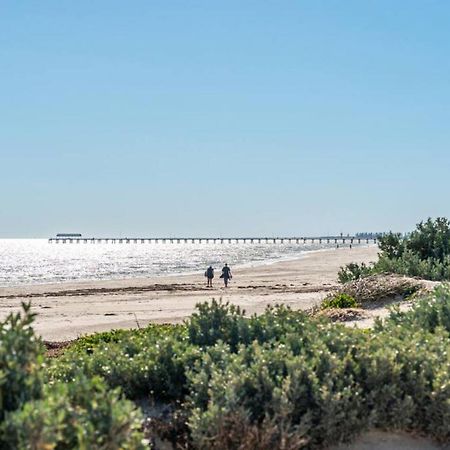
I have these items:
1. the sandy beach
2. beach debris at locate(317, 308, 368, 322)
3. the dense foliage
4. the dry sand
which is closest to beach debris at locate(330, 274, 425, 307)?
beach debris at locate(317, 308, 368, 322)

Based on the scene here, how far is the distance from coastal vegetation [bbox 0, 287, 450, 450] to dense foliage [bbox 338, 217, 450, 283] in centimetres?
908

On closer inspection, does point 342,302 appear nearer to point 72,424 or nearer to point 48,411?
point 72,424

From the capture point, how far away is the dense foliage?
48.5 ft

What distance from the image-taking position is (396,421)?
4754 mm

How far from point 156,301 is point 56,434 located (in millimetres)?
24458

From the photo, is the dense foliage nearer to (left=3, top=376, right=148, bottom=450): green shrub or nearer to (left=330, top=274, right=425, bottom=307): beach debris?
(left=330, top=274, right=425, bottom=307): beach debris

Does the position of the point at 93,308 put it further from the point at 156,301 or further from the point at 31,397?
the point at 31,397

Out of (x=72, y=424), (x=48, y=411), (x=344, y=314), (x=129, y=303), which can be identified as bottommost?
(x=129, y=303)

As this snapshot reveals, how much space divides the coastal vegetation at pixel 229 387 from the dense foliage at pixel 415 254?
29.8 feet

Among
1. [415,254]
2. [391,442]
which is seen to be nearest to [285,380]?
[391,442]

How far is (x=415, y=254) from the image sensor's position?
16750 mm

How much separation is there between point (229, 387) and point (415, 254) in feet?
43.2

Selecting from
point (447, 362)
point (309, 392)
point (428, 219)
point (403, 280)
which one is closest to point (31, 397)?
point (309, 392)

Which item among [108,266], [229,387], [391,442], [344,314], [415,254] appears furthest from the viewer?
[108,266]
